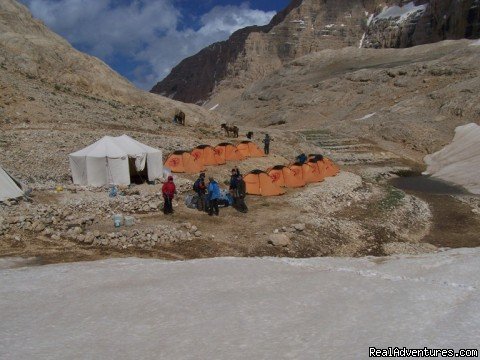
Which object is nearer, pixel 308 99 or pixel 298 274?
pixel 298 274

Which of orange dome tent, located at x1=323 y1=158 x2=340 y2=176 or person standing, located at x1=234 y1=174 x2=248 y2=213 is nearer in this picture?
person standing, located at x1=234 y1=174 x2=248 y2=213

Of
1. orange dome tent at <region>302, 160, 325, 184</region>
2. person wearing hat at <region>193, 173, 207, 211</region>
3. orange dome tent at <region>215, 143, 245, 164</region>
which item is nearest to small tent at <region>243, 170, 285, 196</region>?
orange dome tent at <region>302, 160, 325, 184</region>

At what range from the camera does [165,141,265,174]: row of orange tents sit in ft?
78.9

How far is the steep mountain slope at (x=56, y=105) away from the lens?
2450 centimetres

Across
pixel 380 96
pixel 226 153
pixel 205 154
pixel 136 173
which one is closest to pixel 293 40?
pixel 380 96

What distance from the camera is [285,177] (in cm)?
2362

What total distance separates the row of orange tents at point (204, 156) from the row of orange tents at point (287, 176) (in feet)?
12.5

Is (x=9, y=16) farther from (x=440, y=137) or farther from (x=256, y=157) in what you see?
(x=440, y=137)

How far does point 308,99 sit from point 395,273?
74403mm

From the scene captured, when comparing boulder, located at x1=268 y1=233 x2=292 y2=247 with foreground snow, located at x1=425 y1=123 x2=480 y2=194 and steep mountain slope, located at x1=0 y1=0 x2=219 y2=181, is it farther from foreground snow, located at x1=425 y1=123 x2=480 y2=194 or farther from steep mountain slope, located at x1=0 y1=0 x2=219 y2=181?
foreground snow, located at x1=425 y1=123 x2=480 y2=194

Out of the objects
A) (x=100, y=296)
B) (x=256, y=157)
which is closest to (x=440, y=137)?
(x=256, y=157)

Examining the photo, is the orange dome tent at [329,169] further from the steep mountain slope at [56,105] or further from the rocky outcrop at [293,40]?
the rocky outcrop at [293,40]

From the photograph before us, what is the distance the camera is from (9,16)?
44375 mm

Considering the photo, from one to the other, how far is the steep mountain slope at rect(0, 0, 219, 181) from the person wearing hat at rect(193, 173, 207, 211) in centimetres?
707
